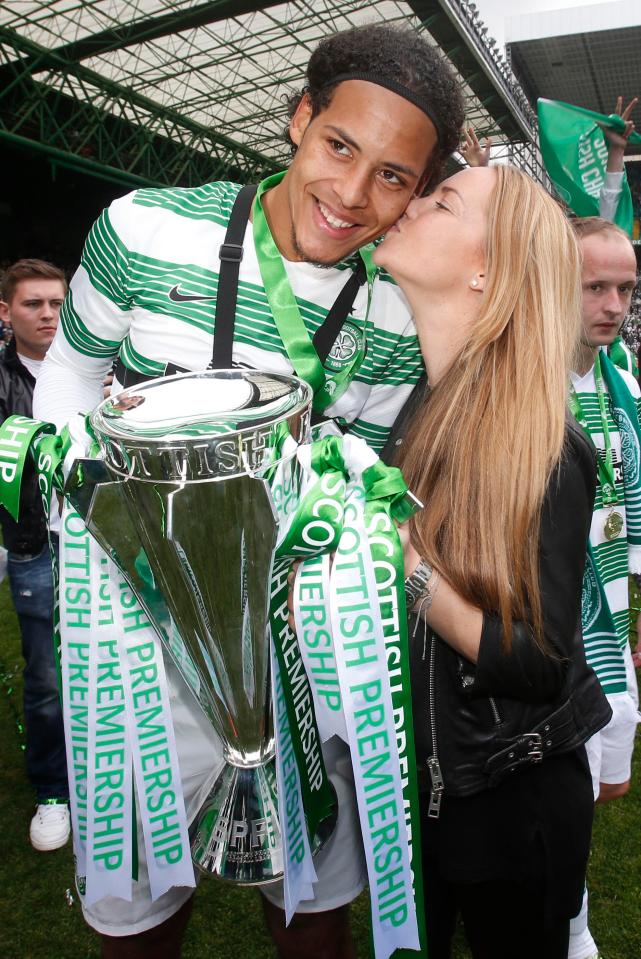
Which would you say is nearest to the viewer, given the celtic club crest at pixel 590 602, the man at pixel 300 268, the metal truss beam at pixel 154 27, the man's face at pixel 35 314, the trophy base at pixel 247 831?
the trophy base at pixel 247 831

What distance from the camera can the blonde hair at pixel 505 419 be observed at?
1096mm

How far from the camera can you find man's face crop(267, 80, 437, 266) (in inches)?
51.6

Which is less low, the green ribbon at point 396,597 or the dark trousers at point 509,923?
the green ribbon at point 396,597

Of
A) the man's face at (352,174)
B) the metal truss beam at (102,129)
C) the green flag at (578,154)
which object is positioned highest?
the metal truss beam at (102,129)

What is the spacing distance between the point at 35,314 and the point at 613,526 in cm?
221

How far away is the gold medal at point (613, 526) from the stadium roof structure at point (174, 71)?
31.2 ft

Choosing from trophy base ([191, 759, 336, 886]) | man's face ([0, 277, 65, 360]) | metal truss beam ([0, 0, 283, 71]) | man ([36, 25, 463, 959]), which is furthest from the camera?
metal truss beam ([0, 0, 283, 71])

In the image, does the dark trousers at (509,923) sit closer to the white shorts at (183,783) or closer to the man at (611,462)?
the white shorts at (183,783)

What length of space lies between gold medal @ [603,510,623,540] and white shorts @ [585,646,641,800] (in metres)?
0.32

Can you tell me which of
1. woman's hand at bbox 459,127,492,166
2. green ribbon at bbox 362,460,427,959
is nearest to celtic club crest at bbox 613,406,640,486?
woman's hand at bbox 459,127,492,166

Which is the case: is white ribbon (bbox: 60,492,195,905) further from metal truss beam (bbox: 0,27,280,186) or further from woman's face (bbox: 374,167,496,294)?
metal truss beam (bbox: 0,27,280,186)

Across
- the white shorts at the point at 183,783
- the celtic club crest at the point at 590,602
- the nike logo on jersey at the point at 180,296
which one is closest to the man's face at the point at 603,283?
the celtic club crest at the point at 590,602

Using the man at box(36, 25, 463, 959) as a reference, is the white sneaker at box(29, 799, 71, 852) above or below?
below

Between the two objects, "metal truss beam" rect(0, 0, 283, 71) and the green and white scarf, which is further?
"metal truss beam" rect(0, 0, 283, 71)
